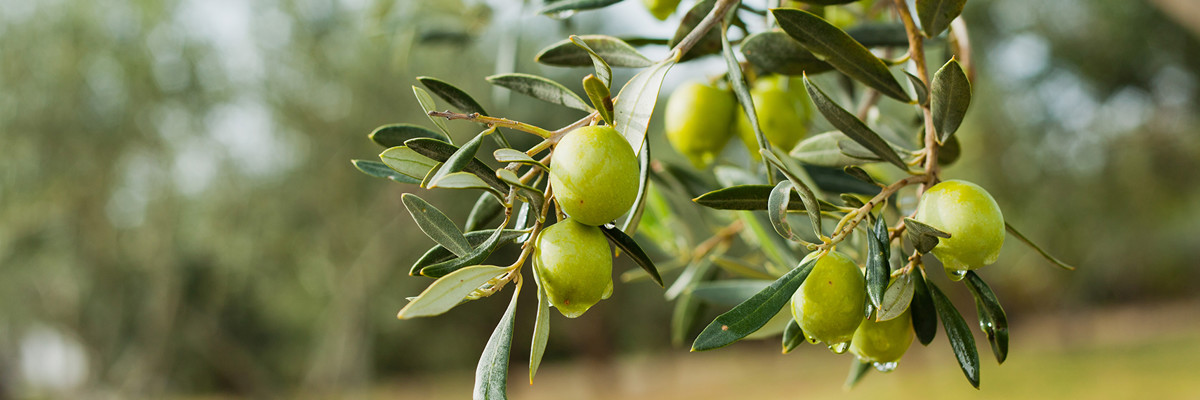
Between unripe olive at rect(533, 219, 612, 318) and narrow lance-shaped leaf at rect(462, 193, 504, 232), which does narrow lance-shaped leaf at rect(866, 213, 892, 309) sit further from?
narrow lance-shaped leaf at rect(462, 193, 504, 232)

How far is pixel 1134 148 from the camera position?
1188 centimetres

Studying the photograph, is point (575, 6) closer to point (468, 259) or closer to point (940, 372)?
point (468, 259)

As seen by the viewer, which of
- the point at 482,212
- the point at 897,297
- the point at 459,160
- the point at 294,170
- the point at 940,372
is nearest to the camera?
the point at 459,160

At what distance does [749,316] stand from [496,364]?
17 cm

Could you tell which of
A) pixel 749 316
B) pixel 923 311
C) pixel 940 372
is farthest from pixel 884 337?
pixel 940 372

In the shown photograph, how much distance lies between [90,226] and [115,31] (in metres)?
3.52

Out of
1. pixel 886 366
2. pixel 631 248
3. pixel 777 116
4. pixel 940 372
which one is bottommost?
pixel 940 372

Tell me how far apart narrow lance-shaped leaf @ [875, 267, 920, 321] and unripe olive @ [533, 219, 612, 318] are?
0.21m

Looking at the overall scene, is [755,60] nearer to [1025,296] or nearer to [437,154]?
[437,154]

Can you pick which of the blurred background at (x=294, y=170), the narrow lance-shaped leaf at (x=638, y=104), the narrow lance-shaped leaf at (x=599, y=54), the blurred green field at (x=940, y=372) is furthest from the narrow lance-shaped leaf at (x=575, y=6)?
the blurred green field at (x=940, y=372)

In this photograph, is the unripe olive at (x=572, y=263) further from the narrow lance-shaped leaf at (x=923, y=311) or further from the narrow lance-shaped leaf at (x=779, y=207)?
the narrow lance-shaped leaf at (x=923, y=311)

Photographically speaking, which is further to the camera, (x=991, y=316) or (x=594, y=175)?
(x=991, y=316)

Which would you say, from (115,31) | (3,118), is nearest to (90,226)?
(3,118)

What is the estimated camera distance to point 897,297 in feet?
1.83
